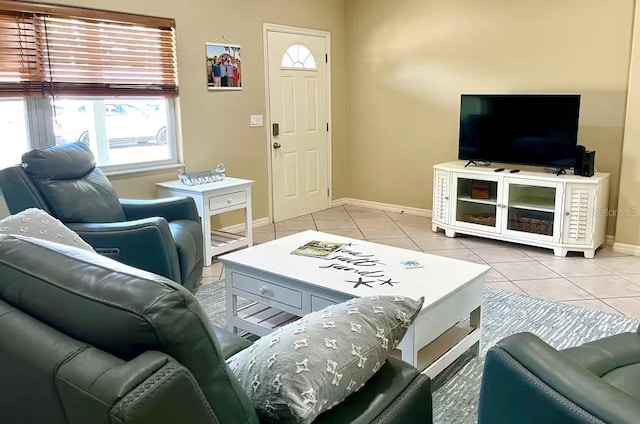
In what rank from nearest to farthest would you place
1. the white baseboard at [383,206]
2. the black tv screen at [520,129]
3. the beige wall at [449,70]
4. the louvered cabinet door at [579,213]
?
the louvered cabinet door at [579,213]
the black tv screen at [520,129]
the beige wall at [449,70]
the white baseboard at [383,206]

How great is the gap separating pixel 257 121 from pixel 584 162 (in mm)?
3017

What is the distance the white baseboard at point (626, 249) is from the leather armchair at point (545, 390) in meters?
3.31

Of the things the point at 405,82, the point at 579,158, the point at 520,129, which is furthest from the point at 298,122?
the point at 579,158

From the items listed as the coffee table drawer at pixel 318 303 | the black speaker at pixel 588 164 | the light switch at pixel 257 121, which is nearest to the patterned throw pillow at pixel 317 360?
the coffee table drawer at pixel 318 303

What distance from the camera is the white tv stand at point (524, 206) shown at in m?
4.41

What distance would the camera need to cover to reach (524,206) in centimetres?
472

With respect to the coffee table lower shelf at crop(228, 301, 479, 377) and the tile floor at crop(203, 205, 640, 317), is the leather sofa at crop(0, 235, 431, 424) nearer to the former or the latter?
the coffee table lower shelf at crop(228, 301, 479, 377)

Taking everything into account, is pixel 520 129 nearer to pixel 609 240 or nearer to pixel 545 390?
pixel 609 240

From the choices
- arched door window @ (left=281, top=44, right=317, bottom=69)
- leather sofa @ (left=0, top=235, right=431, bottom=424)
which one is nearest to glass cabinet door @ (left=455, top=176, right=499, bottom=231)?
arched door window @ (left=281, top=44, right=317, bottom=69)

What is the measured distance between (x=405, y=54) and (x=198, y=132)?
2490 mm

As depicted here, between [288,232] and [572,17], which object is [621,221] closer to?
[572,17]

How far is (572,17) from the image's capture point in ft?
15.6

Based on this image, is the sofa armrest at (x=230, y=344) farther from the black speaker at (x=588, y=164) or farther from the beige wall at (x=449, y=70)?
the beige wall at (x=449, y=70)

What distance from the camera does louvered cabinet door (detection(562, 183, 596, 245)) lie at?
437 cm
